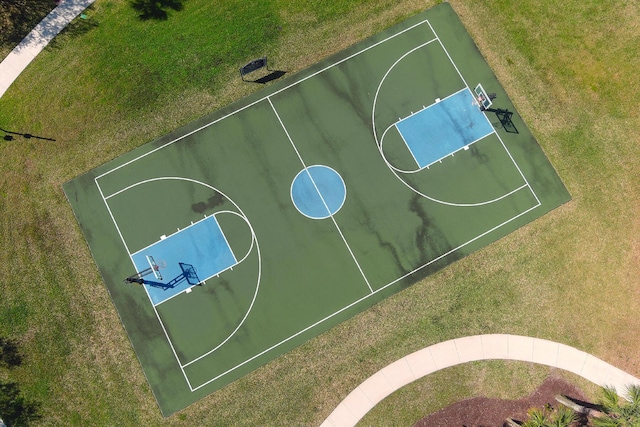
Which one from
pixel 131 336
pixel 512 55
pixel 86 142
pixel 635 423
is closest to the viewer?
pixel 635 423

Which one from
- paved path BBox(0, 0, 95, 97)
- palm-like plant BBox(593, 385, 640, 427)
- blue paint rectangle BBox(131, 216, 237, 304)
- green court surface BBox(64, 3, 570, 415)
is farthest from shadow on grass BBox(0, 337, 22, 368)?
palm-like plant BBox(593, 385, 640, 427)

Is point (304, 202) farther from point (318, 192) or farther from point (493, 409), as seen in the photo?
point (493, 409)

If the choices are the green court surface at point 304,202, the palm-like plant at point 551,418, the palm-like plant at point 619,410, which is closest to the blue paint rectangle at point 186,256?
the green court surface at point 304,202

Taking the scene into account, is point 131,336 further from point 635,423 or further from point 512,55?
point 512,55

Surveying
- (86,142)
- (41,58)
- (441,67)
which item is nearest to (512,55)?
(441,67)

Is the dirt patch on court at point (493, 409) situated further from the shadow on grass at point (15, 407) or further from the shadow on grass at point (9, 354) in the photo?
the shadow on grass at point (9, 354)

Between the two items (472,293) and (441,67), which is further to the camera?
(441,67)

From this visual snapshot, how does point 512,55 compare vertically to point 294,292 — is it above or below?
above
